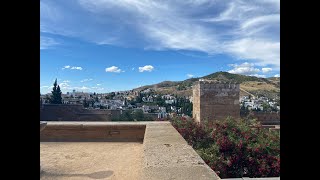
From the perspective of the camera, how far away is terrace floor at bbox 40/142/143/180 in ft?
11.4

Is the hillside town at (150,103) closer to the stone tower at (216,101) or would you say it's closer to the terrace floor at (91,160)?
the stone tower at (216,101)

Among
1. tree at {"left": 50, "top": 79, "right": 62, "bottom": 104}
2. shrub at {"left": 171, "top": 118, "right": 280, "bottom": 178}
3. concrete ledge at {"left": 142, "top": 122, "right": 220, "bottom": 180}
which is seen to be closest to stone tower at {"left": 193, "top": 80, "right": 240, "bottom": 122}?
shrub at {"left": 171, "top": 118, "right": 280, "bottom": 178}

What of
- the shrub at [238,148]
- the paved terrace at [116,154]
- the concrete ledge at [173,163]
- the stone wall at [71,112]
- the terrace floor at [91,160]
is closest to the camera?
the concrete ledge at [173,163]

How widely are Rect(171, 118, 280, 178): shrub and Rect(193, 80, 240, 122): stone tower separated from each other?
3.91ft

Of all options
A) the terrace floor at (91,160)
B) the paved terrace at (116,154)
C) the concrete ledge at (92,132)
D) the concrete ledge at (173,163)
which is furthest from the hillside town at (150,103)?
the concrete ledge at (173,163)

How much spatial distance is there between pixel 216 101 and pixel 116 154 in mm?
4232

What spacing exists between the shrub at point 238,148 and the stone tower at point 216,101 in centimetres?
119

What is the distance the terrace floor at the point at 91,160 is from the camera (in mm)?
3464

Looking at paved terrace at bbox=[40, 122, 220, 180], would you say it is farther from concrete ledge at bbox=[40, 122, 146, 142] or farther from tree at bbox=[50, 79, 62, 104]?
tree at bbox=[50, 79, 62, 104]
